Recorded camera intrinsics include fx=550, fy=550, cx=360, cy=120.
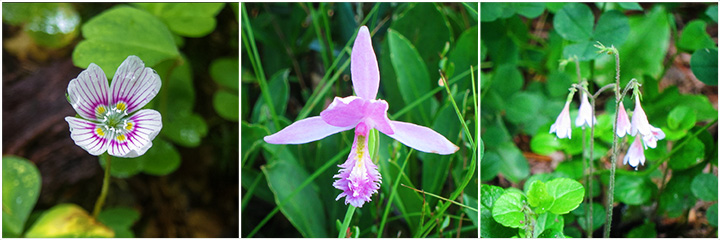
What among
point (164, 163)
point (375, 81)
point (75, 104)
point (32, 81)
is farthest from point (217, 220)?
point (375, 81)

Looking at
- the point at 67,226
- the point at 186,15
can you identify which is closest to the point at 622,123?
the point at 186,15

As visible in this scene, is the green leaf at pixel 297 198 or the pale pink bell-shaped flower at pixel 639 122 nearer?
the pale pink bell-shaped flower at pixel 639 122

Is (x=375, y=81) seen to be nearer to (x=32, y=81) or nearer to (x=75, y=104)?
(x=75, y=104)

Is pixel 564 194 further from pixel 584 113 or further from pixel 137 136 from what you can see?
pixel 137 136

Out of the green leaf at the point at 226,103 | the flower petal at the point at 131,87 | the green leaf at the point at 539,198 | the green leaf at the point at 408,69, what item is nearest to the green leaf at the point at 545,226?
the green leaf at the point at 539,198

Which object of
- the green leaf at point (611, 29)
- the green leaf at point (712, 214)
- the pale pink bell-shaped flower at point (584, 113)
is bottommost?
the green leaf at point (712, 214)

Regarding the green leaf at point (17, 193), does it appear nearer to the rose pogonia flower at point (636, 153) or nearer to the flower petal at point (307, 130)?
the flower petal at point (307, 130)

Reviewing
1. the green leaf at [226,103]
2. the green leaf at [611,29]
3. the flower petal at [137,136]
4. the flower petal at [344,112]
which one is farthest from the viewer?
the green leaf at [226,103]
